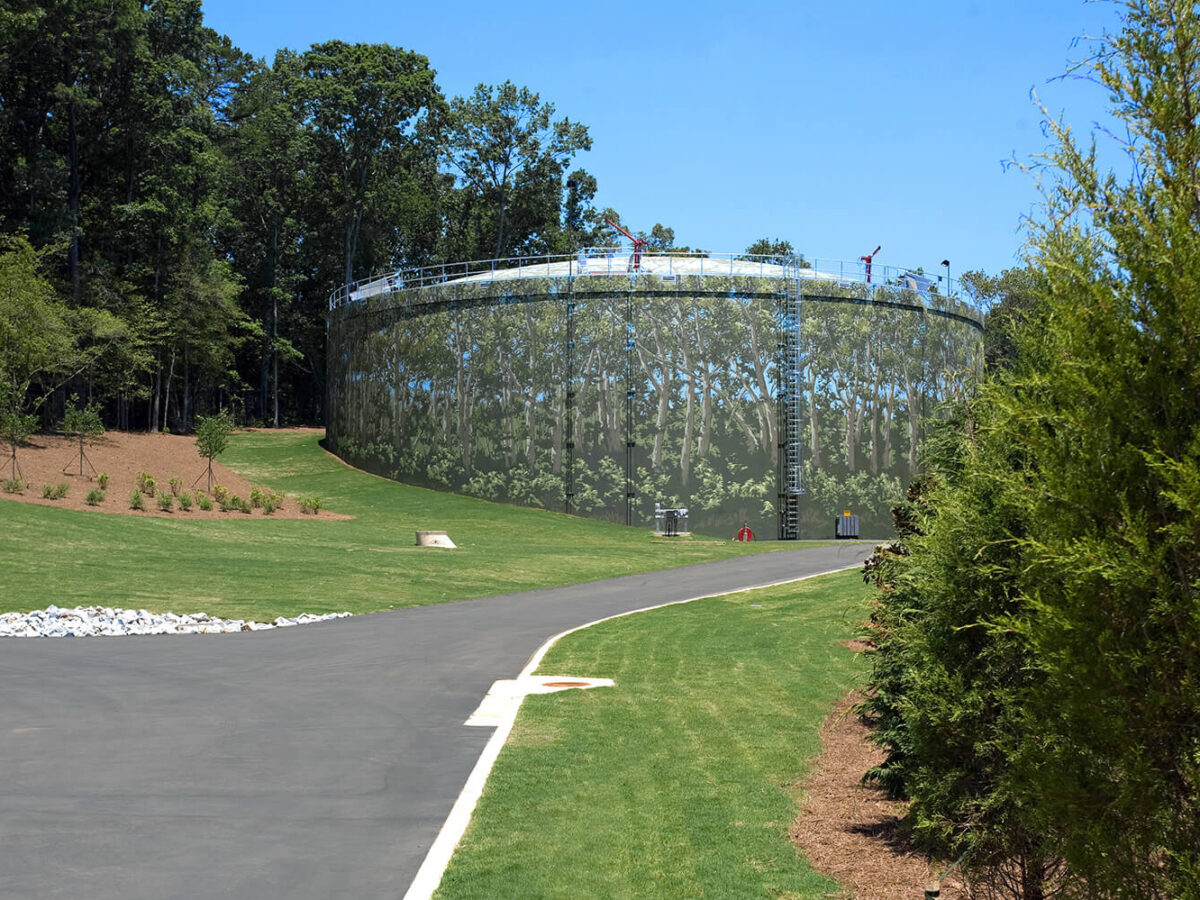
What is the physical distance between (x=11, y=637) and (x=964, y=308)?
153 feet

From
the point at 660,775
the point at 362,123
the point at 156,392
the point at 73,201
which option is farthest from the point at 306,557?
the point at 362,123

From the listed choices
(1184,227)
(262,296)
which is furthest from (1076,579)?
(262,296)

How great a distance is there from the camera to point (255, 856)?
8.14 metres

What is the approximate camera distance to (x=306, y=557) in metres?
31.8

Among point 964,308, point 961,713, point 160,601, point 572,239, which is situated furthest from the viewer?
point 572,239

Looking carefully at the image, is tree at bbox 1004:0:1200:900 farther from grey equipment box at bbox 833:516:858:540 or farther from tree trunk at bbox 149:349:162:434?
tree trunk at bbox 149:349:162:434

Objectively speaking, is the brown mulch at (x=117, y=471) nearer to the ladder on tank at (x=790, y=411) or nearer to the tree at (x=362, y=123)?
the ladder on tank at (x=790, y=411)

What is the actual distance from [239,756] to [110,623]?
11.1 metres

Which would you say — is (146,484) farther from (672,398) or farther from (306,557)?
(672,398)

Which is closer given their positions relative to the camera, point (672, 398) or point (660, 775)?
point (660, 775)

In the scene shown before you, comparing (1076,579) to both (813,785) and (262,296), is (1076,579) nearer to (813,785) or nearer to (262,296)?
(813,785)

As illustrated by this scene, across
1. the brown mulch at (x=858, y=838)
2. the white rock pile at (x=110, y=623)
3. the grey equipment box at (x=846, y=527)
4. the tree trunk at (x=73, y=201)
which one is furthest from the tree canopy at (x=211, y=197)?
the brown mulch at (x=858, y=838)

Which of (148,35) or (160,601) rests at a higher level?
(148,35)

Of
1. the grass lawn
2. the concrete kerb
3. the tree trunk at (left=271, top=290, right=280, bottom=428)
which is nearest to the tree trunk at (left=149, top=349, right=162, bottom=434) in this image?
the tree trunk at (left=271, top=290, right=280, bottom=428)
